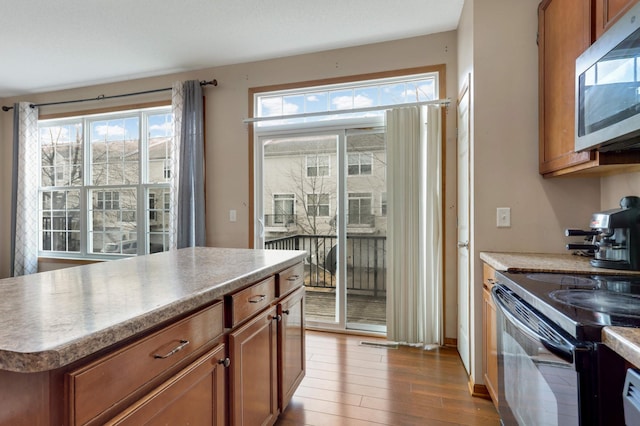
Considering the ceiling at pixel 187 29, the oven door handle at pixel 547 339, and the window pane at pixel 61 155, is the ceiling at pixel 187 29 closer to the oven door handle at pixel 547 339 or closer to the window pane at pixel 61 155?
the window pane at pixel 61 155

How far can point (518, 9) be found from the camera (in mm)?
2055

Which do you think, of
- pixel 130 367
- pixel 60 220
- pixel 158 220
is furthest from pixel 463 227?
pixel 60 220

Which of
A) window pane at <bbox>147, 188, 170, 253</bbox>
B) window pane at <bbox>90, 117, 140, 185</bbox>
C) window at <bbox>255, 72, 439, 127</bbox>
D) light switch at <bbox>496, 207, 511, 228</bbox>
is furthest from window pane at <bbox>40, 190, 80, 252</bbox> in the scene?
light switch at <bbox>496, 207, 511, 228</bbox>

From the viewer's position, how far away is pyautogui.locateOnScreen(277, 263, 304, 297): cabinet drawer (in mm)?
1802

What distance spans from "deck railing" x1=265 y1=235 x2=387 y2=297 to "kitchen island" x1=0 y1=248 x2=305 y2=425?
1657mm

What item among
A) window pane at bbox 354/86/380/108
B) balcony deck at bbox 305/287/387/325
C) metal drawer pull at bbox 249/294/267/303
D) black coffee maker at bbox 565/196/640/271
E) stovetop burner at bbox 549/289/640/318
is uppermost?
window pane at bbox 354/86/380/108

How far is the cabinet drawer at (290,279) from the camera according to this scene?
1.80 meters

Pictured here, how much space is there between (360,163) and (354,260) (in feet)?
3.14

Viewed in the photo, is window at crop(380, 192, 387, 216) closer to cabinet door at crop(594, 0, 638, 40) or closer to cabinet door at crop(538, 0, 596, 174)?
cabinet door at crop(538, 0, 596, 174)

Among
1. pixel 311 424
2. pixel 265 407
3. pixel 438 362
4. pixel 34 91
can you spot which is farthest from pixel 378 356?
pixel 34 91

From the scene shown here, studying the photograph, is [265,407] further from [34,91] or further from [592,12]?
[34,91]

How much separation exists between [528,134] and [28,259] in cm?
555

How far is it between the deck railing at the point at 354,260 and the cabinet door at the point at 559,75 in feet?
5.27

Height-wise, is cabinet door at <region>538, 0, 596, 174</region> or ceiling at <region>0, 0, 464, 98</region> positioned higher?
ceiling at <region>0, 0, 464, 98</region>
